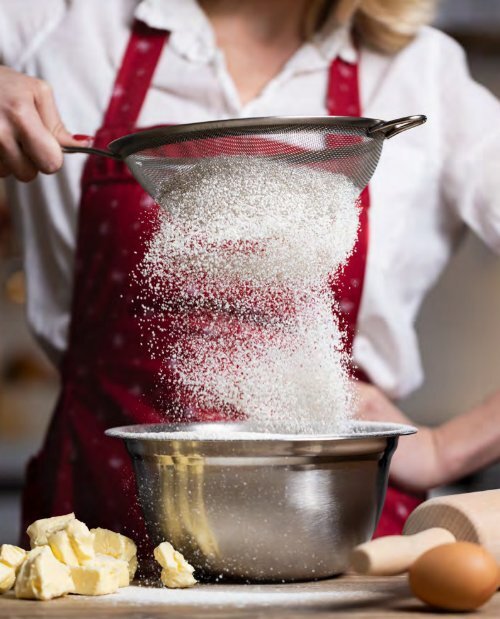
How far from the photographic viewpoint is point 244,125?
77 cm

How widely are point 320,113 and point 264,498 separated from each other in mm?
625

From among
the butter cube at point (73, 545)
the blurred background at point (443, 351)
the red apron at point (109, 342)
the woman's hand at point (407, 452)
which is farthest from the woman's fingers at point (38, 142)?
the blurred background at point (443, 351)

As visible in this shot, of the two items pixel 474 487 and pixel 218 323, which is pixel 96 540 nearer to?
pixel 218 323

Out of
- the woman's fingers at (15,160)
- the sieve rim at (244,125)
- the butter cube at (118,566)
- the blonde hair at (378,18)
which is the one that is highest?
the blonde hair at (378,18)

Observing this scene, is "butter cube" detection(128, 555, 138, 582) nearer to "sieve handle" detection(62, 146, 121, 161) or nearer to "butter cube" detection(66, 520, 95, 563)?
"butter cube" detection(66, 520, 95, 563)

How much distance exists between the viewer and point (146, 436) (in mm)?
658

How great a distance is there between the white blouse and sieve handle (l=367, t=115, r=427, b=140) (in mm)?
329

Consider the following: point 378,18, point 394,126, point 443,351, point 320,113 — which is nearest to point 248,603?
point 394,126

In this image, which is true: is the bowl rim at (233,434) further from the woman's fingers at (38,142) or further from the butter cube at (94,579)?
the woman's fingers at (38,142)

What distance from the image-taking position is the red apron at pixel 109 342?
1027mm

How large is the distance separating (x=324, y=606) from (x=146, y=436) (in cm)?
17

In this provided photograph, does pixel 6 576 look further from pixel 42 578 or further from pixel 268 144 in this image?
pixel 268 144

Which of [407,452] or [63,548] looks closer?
[63,548]

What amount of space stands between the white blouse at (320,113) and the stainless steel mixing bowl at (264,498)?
48 centimetres
